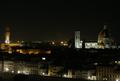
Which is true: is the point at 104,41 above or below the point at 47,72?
above

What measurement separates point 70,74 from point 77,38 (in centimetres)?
3375

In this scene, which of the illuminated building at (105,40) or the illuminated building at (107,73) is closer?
the illuminated building at (107,73)

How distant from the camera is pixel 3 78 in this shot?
19.3 meters

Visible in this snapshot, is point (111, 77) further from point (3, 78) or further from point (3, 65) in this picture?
point (3, 65)

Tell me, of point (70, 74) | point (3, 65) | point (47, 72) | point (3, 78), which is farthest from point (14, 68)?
point (3, 78)

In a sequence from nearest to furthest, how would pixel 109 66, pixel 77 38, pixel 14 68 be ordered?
pixel 109 66 → pixel 14 68 → pixel 77 38

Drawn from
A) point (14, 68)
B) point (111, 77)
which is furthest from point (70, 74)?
point (14, 68)

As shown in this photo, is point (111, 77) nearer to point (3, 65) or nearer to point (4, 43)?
point (3, 65)

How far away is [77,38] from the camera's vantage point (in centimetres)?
5656

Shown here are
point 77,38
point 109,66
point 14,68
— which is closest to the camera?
point 109,66

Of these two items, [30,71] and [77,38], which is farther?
[77,38]

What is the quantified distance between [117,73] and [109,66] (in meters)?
1.69

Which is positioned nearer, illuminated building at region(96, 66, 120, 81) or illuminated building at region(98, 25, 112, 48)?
illuminated building at region(96, 66, 120, 81)

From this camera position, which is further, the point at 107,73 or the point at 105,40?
the point at 105,40
